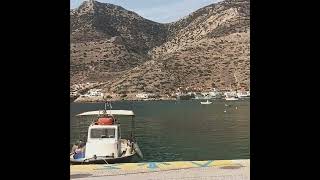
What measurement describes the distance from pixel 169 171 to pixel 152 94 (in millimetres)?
138532

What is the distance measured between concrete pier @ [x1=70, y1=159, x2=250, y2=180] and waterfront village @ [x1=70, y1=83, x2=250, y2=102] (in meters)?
120

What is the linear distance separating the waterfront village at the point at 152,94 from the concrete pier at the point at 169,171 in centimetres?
11989

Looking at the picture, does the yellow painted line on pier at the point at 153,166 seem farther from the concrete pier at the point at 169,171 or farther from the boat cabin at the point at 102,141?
the boat cabin at the point at 102,141

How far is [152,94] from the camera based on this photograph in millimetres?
151125

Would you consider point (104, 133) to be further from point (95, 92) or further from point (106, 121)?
point (95, 92)

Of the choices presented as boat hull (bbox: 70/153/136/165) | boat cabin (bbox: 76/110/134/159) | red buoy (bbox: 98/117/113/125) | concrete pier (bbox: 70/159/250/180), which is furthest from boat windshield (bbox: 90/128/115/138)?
concrete pier (bbox: 70/159/250/180)

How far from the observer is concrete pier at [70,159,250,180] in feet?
38.6

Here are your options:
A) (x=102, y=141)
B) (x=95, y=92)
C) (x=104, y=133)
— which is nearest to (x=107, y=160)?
(x=102, y=141)
